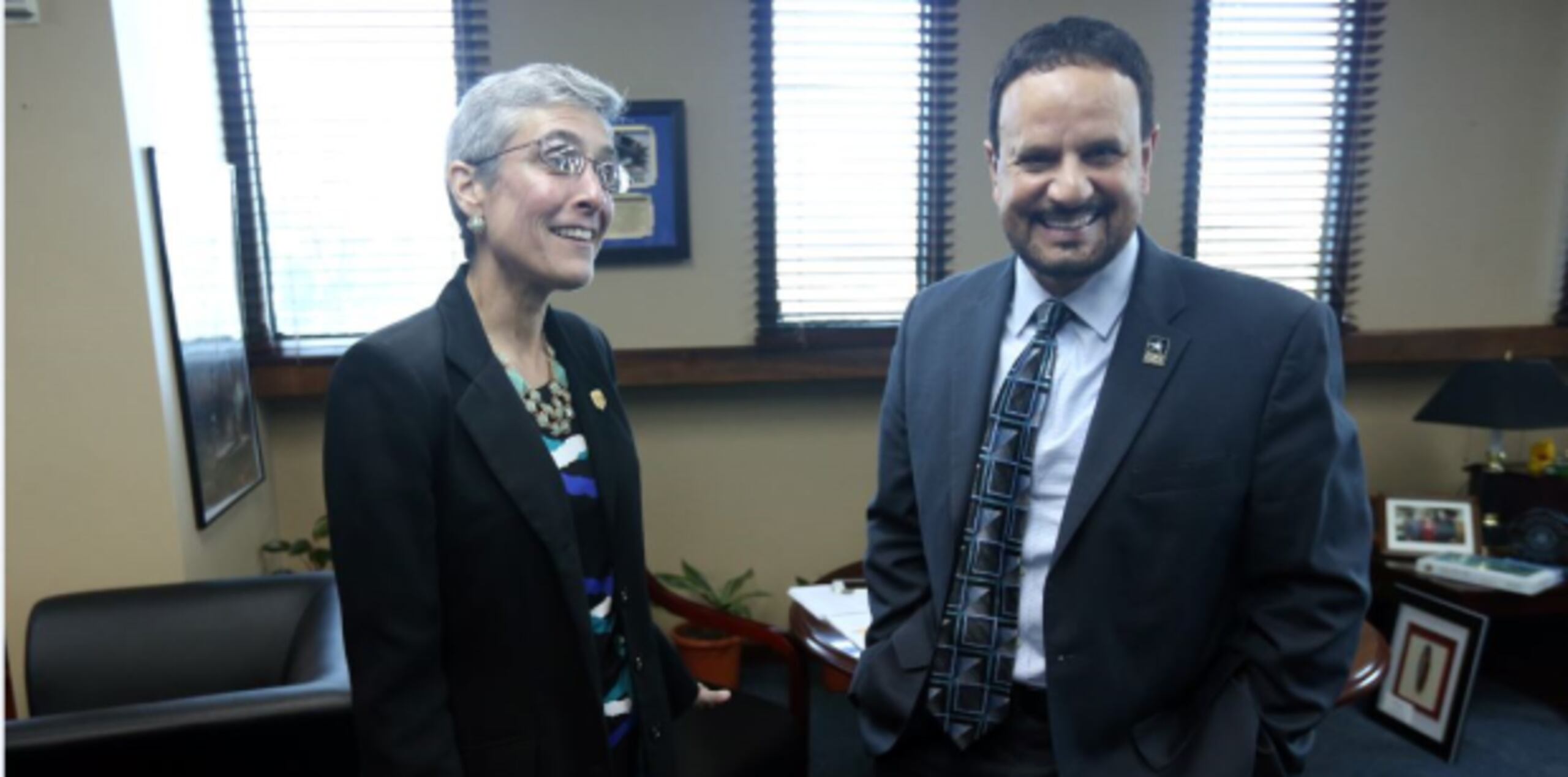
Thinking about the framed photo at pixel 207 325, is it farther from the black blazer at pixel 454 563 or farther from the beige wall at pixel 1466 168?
the beige wall at pixel 1466 168

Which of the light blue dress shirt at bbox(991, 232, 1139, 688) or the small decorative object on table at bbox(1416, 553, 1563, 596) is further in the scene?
the small decorative object on table at bbox(1416, 553, 1563, 596)

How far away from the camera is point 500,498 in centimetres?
105

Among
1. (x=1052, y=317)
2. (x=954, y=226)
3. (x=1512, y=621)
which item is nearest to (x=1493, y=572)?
(x=1512, y=621)

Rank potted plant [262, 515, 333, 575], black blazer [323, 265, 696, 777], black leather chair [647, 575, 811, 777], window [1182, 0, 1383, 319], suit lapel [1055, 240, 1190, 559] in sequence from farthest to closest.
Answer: window [1182, 0, 1383, 319], potted plant [262, 515, 333, 575], black leather chair [647, 575, 811, 777], suit lapel [1055, 240, 1190, 559], black blazer [323, 265, 696, 777]

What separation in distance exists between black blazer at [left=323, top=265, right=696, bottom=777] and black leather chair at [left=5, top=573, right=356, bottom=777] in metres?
0.55

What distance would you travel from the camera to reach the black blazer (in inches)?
39.1

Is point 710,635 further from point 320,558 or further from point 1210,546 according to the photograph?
point 1210,546

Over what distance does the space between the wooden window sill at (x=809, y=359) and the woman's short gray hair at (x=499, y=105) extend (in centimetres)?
173

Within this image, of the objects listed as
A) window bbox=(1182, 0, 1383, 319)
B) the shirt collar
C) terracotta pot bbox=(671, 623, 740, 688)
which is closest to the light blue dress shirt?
the shirt collar

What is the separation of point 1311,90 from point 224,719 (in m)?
3.37

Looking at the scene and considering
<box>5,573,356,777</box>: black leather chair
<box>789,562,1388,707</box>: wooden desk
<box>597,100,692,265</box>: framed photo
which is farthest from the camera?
<box>597,100,692,265</box>: framed photo

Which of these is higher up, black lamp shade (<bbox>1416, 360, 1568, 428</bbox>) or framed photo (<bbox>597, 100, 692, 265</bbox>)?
framed photo (<bbox>597, 100, 692, 265</bbox>)

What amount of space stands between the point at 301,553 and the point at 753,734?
59.7 inches

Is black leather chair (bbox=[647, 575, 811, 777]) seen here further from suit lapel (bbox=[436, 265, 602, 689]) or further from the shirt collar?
the shirt collar
